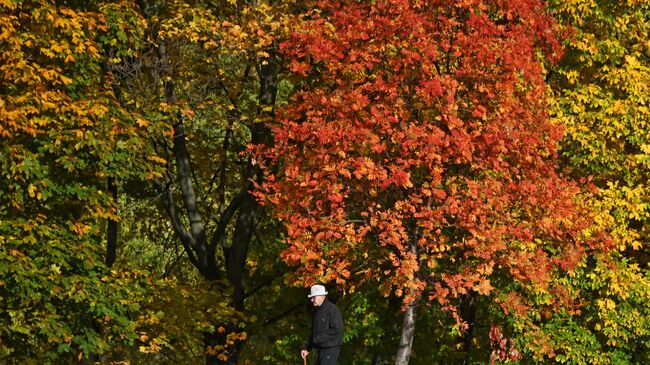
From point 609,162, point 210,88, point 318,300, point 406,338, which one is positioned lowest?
point 406,338

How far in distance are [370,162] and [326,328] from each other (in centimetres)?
472

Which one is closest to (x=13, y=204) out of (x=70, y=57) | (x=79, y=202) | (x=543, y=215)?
(x=79, y=202)

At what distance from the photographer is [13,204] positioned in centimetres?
1833

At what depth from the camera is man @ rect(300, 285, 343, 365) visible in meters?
14.8

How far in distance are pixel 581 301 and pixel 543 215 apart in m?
3.70

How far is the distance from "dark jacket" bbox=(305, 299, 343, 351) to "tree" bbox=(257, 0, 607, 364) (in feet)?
12.2

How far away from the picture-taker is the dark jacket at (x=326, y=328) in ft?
48.4

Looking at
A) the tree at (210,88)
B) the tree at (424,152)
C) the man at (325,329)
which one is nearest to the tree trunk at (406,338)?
the tree at (424,152)

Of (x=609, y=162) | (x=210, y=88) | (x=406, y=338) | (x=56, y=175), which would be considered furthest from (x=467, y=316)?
(x=56, y=175)

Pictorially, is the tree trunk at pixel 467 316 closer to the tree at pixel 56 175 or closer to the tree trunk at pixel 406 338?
the tree trunk at pixel 406 338

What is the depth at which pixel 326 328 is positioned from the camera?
1477 cm

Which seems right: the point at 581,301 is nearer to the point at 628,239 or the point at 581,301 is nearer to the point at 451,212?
the point at 628,239

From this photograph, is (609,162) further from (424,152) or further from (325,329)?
(325,329)

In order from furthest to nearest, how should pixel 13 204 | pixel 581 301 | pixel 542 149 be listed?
pixel 581 301
pixel 542 149
pixel 13 204
